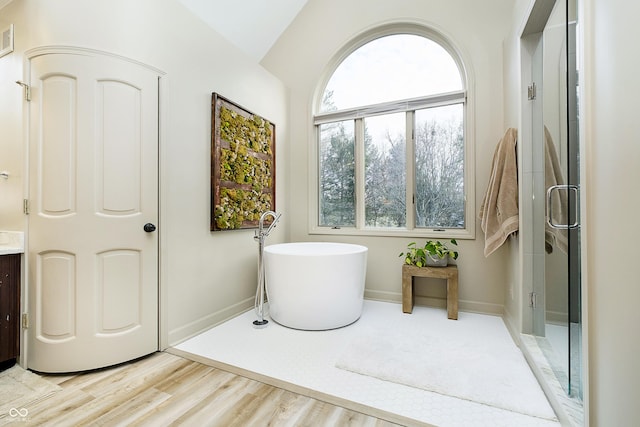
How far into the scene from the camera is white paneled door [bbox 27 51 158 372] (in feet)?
5.87

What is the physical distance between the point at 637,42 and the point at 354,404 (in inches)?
66.2

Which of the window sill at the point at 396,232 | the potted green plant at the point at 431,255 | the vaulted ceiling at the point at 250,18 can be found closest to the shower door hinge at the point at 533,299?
the potted green plant at the point at 431,255

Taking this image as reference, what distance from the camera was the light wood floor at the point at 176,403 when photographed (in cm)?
139

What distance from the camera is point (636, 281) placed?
2.78ft

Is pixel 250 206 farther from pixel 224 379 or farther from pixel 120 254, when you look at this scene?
pixel 224 379

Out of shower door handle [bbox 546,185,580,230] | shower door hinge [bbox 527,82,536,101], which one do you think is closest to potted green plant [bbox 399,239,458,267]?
shower door handle [bbox 546,185,580,230]

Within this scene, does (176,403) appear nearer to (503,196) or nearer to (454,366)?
(454,366)

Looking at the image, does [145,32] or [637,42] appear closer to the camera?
[637,42]

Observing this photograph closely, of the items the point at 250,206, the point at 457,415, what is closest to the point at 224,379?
the point at 457,415

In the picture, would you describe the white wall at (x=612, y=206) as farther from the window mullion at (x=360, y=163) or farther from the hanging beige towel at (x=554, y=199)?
the window mullion at (x=360, y=163)

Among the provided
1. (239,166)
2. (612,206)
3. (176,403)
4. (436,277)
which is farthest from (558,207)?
(239,166)

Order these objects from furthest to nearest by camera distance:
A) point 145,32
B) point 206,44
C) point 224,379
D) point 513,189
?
point 206,44
point 513,189
point 145,32
point 224,379

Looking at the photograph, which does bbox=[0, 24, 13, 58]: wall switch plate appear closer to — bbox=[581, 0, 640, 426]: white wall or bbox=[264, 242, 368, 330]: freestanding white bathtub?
bbox=[264, 242, 368, 330]: freestanding white bathtub

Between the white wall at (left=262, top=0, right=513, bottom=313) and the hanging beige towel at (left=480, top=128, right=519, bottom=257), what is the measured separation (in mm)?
432
